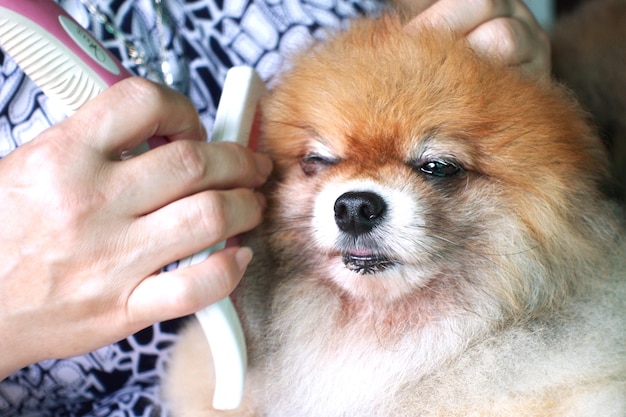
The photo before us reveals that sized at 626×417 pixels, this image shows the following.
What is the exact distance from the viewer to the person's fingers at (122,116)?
821 millimetres

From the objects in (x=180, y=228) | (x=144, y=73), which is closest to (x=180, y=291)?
Result: (x=180, y=228)

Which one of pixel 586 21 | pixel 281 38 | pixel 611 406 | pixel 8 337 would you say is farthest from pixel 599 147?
pixel 8 337

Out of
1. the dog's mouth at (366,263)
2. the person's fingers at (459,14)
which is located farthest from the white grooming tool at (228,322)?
the person's fingers at (459,14)

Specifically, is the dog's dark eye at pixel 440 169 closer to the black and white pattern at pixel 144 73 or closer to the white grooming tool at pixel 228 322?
the white grooming tool at pixel 228 322

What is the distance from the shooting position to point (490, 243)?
923mm

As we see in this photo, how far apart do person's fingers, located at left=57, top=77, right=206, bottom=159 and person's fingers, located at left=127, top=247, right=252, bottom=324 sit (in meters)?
0.18

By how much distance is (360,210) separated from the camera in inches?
33.8

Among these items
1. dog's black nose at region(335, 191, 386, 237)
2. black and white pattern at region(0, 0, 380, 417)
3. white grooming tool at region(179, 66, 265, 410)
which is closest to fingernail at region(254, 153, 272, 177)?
white grooming tool at region(179, 66, 265, 410)

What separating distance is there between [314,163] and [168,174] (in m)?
0.27

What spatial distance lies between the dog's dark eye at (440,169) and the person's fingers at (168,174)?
0.27 meters

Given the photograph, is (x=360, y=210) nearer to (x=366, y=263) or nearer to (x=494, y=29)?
(x=366, y=263)

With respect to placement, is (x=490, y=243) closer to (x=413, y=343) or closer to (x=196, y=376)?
(x=413, y=343)

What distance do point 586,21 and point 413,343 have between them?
3.00 feet

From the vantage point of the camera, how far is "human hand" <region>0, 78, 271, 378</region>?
0.82 meters
